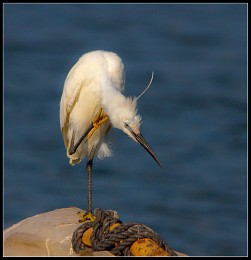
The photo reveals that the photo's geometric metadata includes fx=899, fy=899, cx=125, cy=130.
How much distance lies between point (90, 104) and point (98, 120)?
0.19 meters

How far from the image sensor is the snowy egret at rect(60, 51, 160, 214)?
8578mm

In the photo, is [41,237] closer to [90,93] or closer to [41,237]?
[41,237]

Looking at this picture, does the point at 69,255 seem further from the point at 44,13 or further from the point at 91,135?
the point at 44,13

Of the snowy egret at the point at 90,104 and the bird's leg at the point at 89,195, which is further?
the snowy egret at the point at 90,104

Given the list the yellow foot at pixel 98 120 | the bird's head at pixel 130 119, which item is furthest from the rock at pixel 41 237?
the yellow foot at pixel 98 120

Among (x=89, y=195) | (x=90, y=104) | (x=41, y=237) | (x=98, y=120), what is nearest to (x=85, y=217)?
(x=41, y=237)

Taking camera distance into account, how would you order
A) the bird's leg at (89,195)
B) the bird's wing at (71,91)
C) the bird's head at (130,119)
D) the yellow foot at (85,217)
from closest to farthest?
1. the yellow foot at (85,217)
2. the bird's leg at (89,195)
3. the bird's head at (130,119)
4. the bird's wing at (71,91)

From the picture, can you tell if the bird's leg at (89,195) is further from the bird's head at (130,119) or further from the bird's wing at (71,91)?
the bird's head at (130,119)

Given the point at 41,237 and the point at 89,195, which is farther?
the point at 89,195

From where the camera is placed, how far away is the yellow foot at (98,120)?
861 centimetres

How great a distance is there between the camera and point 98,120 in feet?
28.6

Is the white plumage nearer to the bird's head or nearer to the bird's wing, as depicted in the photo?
the bird's wing

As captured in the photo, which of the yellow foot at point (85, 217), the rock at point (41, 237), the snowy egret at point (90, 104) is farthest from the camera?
the snowy egret at point (90, 104)

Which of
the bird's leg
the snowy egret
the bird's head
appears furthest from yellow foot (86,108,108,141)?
the bird's head
